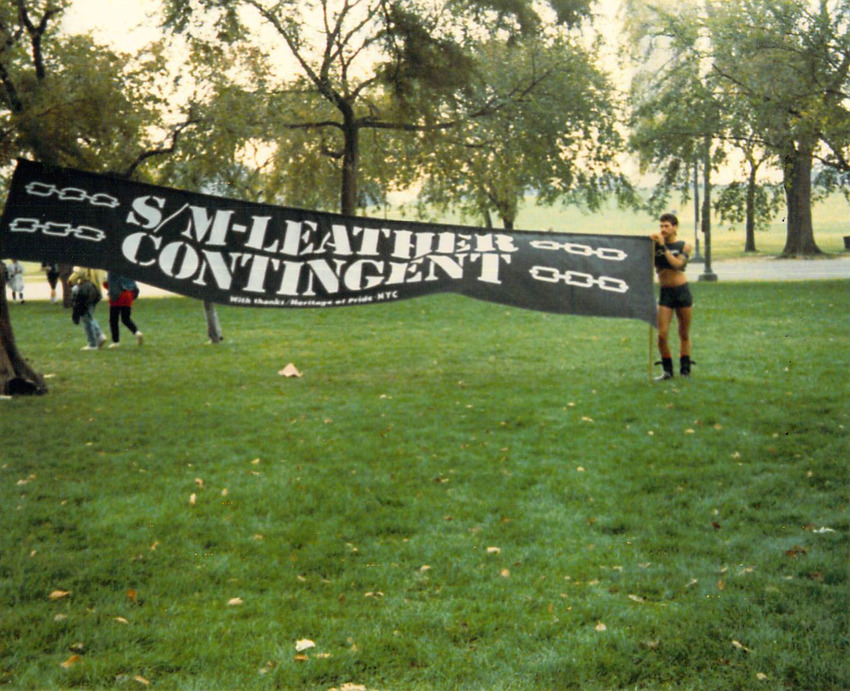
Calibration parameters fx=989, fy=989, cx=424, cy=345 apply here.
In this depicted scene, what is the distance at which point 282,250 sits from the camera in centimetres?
899

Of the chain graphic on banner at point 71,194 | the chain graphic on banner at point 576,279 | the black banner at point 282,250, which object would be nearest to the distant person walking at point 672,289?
the chain graphic on banner at point 576,279

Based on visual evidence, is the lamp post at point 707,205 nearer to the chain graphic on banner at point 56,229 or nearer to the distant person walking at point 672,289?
the distant person walking at point 672,289

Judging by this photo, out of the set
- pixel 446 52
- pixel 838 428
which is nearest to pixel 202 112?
pixel 446 52

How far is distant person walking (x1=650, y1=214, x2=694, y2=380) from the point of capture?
39.5 ft

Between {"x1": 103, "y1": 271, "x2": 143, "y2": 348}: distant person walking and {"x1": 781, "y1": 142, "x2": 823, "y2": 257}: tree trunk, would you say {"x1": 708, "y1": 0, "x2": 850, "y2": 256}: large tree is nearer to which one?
{"x1": 781, "y1": 142, "x2": 823, "y2": 257}: tree trunk

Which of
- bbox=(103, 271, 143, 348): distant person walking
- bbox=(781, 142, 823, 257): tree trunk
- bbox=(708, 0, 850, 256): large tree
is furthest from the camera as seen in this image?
bbox=(781, 142, 823, 257): tree trunk

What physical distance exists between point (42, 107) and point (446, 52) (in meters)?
9.39

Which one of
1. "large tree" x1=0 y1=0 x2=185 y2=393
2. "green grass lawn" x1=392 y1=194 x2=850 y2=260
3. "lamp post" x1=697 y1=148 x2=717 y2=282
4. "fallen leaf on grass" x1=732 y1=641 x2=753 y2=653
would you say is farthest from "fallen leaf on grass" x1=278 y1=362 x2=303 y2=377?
"green grass lawn" x1=392 y1=194 x2=850 y2=260

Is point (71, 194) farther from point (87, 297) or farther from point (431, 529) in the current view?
point (87, 297)

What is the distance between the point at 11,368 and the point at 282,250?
17.8 feet

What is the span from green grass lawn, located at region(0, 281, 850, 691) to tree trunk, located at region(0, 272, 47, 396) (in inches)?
15.4

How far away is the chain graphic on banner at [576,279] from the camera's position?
9930 mm

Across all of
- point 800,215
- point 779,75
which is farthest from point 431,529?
point 800,215

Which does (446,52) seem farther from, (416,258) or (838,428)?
(838,428)
